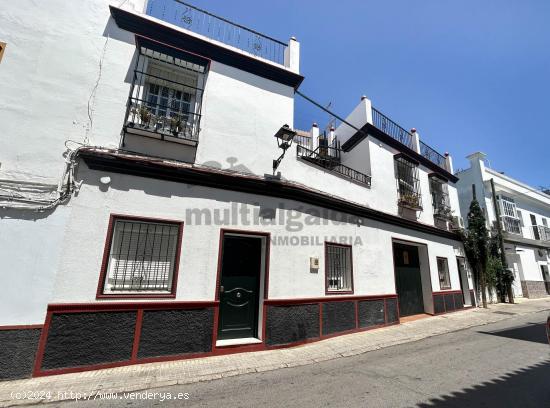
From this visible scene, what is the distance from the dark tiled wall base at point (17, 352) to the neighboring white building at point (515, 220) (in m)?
20.5

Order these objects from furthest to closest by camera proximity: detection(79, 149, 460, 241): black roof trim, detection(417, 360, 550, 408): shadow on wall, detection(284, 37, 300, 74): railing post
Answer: detection(284, 37, 300, 74): railing post
detection(79, 149, 460, 241): black roof trim
detection(417, 360, 550, 408): shadow on wall

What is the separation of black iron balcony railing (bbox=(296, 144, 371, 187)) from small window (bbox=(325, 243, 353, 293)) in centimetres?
257

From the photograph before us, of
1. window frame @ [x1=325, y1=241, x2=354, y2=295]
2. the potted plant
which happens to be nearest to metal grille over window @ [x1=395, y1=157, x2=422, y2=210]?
window frame @ [x1=325, y1=241, x2=354, y2=295]

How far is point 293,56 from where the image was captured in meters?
8.38

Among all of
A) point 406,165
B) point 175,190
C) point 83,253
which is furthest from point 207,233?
point 406,165

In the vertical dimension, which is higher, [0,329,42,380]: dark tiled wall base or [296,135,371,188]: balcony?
[296,135,371,188]: balcony

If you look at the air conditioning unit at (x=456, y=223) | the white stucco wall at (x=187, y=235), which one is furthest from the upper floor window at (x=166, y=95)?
the air conditioning unit at (x=456, y=223)

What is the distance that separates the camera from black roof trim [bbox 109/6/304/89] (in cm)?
620

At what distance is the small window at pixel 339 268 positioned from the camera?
7820 mm

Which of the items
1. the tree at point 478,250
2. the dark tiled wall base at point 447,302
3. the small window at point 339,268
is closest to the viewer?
the small window at point 339,268

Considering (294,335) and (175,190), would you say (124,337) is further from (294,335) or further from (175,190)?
(294,335)

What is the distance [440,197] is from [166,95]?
45.0ft

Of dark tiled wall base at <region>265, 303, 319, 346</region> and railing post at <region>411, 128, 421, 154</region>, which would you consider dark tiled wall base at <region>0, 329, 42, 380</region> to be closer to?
dark tiled wall base at <region>265, 303, 319, 346</region>

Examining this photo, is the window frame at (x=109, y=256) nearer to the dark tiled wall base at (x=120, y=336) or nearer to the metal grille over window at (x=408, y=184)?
the dark tiled wall base at (x=120, y=336)
